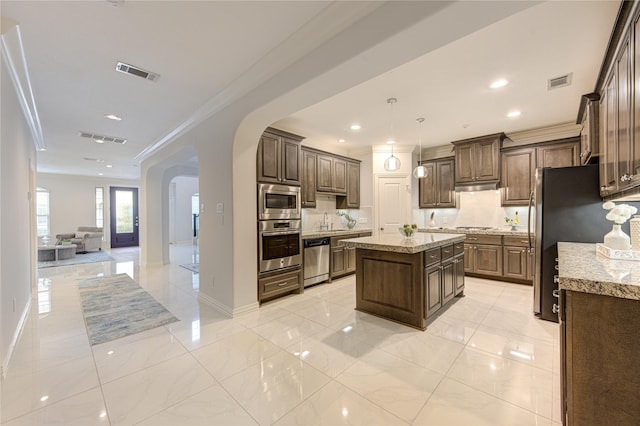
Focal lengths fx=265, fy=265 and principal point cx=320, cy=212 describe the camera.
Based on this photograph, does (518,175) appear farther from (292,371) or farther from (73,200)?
(73,200)

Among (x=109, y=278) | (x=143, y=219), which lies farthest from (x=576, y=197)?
(x=143, y=219)

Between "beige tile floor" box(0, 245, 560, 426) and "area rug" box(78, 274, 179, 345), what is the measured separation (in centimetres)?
14

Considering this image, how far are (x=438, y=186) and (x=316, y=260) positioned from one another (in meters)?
3.24

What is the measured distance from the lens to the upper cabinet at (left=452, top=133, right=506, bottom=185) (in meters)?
4.91

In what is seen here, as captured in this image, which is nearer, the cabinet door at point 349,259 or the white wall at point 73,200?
the cabinet door at point 349,259

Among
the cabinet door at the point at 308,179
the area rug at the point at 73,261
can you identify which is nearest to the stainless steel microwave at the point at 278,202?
the cabinet door at the point at 308,179

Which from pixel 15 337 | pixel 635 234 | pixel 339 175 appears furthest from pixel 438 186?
pixel 15 337

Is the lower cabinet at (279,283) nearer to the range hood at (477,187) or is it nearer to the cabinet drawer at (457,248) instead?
the cabinet drawer at (457,248)

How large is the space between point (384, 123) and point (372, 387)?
3834 millimetres

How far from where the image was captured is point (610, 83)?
7.48ft

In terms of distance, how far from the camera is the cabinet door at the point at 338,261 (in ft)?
15.9

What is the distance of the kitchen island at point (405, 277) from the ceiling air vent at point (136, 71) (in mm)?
2797

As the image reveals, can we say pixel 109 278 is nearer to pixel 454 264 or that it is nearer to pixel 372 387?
pixel 372 387

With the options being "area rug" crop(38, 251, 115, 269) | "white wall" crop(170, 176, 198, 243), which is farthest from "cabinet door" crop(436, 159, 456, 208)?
"white wall" crop(170, 176, 198, 243)
